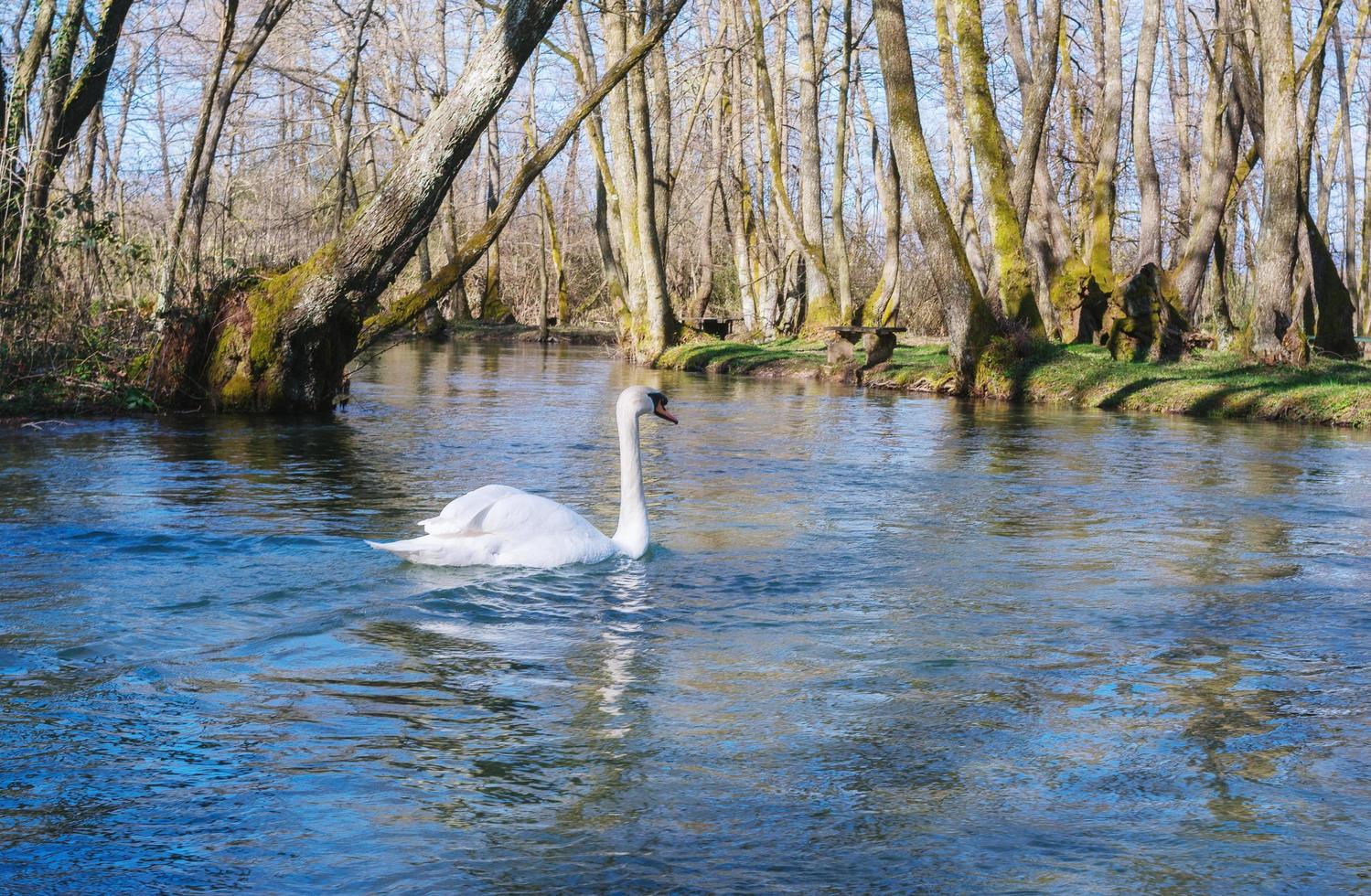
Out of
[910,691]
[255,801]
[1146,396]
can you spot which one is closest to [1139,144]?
[1146,396]

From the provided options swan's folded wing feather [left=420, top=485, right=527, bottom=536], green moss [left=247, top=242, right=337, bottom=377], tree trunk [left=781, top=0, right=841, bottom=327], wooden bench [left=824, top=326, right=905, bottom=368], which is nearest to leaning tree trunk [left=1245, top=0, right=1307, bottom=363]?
wooden bench [left=824, top=326, right=905, bottom=368]

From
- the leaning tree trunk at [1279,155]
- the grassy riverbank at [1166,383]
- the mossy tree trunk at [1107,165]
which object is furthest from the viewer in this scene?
the mossy tree trunk at [1107,165]

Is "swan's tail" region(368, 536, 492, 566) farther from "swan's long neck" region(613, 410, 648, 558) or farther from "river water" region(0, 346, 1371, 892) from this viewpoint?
"swan's long neck" region(613, 410, 648, 558)

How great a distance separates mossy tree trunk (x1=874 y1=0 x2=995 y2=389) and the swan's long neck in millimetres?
13633

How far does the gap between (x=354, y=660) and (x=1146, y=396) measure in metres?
16.1

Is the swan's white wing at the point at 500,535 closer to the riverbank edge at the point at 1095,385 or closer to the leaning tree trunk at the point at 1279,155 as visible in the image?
the riverbank edge at the point at 1095,385

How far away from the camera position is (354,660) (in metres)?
5.95

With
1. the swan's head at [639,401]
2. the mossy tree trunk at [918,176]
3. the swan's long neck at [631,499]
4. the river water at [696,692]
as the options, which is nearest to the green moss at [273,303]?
the river water at [696,692]

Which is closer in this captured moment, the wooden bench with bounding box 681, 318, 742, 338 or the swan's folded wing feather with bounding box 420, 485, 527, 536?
the swan's folded wing feather with bounding box 420, 485, 527, 536

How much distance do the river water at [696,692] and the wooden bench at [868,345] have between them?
14.5m

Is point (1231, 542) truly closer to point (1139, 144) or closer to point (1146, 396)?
point (1146, 396)

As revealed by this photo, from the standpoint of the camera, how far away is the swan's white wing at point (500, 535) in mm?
7527

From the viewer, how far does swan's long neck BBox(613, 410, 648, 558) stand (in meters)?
8.12

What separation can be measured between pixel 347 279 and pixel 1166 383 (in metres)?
11.9
